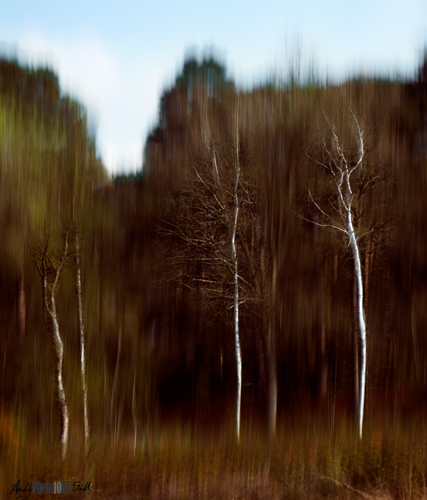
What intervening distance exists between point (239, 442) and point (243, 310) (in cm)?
609

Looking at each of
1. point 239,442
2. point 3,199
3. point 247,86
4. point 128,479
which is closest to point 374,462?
point 239,442

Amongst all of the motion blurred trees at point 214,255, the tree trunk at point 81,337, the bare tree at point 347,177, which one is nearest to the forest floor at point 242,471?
the tree trunk at point 81,337

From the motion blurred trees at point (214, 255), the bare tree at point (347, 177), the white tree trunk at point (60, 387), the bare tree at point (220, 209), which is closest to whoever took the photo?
the white tree trunk at point (60, 387)

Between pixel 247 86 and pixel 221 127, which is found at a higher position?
pixel 247 86

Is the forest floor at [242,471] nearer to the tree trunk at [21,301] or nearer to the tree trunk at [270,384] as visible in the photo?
the tree trunk at [270,384]

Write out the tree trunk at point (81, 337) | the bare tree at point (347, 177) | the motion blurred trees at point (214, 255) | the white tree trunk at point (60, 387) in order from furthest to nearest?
the motion blurred trees at point (214, 255)
the tree trunk at point (81, 337)
the bare tree at point (347, 177)
the white tree trunk at point (60, 387)

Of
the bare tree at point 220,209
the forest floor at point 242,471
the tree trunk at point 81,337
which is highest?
the bare tree at point 220,209

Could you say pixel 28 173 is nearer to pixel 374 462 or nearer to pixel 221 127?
pixel 221 127

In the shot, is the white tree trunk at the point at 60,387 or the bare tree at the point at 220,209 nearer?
the white tree trunk at the point at 60,387

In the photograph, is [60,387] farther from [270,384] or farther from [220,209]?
[220,209]

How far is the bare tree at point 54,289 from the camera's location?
1135 cm

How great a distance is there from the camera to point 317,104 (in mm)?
15734

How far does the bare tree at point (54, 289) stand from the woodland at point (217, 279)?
62 mm

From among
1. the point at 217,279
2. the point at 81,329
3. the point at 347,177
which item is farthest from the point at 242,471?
the point at 347,177
